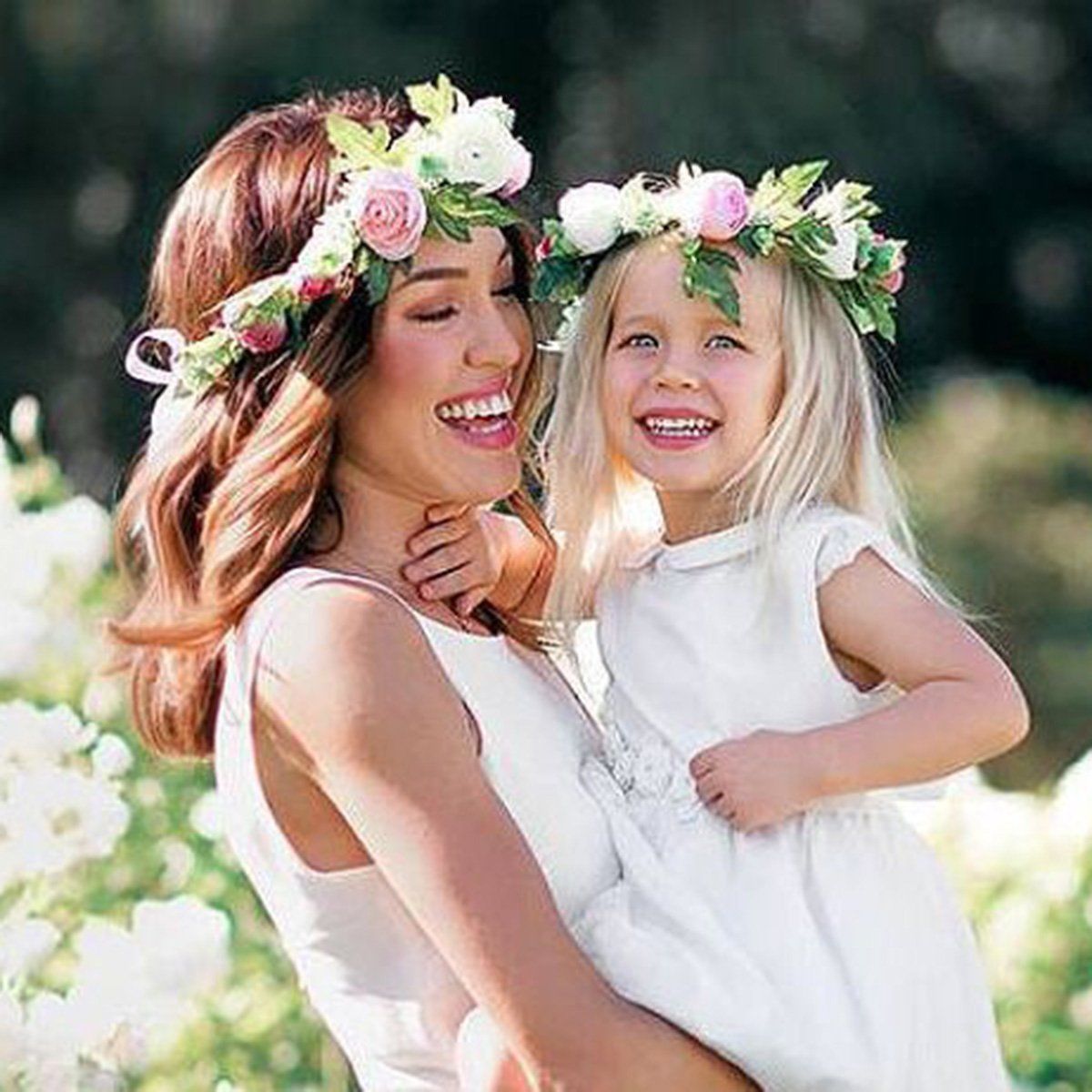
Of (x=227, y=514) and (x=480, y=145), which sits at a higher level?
(x=480, y=145)

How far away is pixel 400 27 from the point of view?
15125 mm

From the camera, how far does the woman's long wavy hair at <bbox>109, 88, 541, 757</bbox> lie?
322 centimetres

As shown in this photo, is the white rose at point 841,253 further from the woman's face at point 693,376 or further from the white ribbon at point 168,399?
the white ribbon at point 168,399

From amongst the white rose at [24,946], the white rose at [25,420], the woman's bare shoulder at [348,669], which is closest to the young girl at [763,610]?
the woman's bare shoulder at [348,669]

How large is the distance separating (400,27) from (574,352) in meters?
11.8

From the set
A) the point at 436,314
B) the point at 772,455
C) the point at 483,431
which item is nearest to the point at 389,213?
the point at 436,314

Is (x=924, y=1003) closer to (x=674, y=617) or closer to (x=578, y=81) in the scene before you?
(x=674, y=617)

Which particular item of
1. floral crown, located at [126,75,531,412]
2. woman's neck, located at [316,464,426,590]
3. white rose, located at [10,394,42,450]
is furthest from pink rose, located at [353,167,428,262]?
white rose, located at [10,394,42,450]

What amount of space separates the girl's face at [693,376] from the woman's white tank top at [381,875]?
0.25 meters

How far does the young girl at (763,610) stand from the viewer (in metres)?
3.21

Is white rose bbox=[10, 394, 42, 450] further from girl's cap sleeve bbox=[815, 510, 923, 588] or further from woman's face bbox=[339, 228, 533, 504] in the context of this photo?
girl's cap sleeve bbox=[815, 510, 923, 588]

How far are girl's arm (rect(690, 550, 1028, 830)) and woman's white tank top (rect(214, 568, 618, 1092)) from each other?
124 millimetres

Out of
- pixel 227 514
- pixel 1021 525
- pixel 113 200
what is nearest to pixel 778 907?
pixel 227 514

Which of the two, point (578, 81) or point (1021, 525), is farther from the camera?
point (578, 81)
